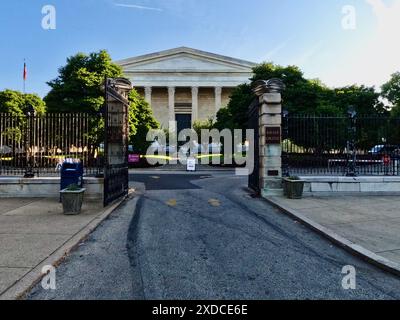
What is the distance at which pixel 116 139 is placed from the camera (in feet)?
35.1

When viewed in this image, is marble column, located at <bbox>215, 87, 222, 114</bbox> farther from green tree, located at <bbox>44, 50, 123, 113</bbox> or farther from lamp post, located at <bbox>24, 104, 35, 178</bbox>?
lamp post, located at <bbox>24, 104, 35, 178</bbox>

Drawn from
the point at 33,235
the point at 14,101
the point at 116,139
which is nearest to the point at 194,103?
the point at 14,101

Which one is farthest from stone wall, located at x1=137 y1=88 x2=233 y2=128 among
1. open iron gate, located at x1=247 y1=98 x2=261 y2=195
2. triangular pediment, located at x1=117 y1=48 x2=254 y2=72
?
open iron gate, located at x1=247 y1=98 x2=261 y2=195

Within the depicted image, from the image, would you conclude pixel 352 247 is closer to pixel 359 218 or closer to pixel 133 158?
pixel 359 218

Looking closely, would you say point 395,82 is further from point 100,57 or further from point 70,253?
point 70,253

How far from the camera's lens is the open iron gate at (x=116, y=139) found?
9727 millimetres

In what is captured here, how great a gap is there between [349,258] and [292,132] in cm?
797

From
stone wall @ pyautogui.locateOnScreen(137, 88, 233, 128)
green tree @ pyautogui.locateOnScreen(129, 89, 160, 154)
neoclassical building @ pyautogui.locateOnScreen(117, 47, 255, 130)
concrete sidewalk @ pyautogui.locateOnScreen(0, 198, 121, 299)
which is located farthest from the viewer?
stone wall @ pyautogui.locateOnScreen(137, 88, 233, 128)

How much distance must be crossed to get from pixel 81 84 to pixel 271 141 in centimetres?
2068

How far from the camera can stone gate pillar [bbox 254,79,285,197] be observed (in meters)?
11.1

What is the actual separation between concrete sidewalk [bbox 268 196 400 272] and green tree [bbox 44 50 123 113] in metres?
Result: 20.7

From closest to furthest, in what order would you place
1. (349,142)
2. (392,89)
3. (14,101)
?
1. (349,142)
2. (14,101)
3. (392,89)
